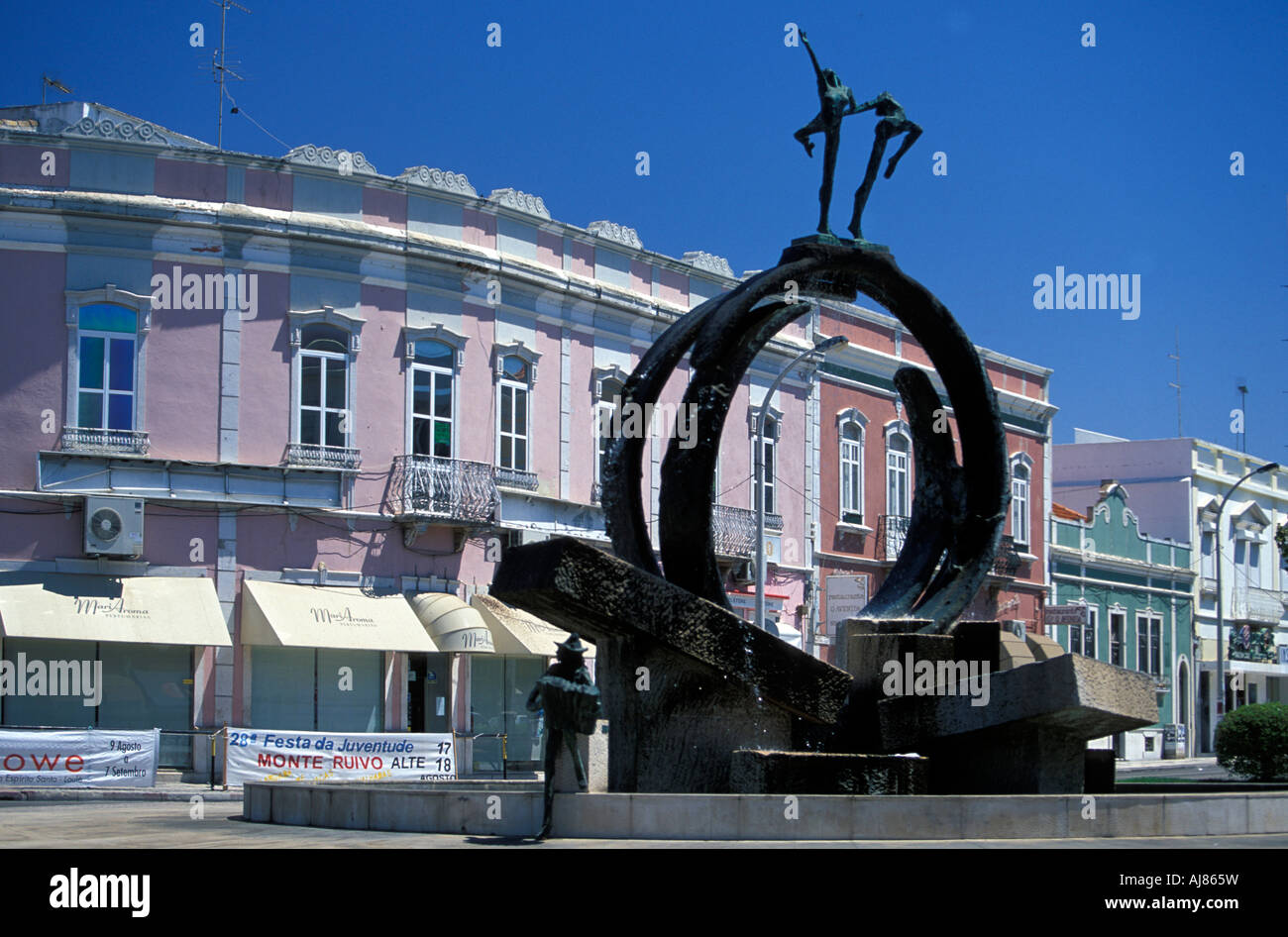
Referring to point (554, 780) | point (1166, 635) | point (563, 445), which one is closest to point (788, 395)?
point (563, 445)

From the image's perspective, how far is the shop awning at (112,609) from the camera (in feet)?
90.8

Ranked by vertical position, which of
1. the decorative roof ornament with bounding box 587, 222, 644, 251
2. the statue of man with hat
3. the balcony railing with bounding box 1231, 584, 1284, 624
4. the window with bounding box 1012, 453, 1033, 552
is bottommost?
the statue of man with hat

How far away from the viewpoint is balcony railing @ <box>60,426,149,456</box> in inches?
1146

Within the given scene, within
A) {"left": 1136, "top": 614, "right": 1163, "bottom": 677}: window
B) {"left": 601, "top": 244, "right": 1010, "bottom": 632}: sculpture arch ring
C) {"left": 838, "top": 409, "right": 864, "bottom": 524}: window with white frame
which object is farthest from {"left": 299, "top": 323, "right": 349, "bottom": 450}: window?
{"left": 1136, "top": 614, "right": 1163, "bottom": 677}: window

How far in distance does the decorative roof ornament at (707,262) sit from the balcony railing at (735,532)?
562 cm

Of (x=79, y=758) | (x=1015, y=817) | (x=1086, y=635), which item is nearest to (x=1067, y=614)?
(x=1086, y=635)

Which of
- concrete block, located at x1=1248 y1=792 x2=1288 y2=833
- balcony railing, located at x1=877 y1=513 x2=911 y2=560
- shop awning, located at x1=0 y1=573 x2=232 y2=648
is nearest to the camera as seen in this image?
concrete block, located at x1=1248 y1=792 x2=1288 y2=833

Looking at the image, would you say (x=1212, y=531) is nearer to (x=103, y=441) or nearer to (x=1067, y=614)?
(x=1067, y=614)

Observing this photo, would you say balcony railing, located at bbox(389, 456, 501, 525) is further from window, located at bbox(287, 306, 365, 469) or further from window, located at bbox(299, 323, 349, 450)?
window, located at bbox(299, 323, 349, 450)

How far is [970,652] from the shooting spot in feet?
50.2

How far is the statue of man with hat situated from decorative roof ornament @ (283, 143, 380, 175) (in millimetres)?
20521
